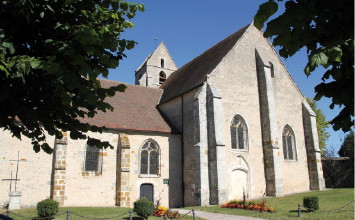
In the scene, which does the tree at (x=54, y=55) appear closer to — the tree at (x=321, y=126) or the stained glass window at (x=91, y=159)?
the stained glass window at (x=91, y=159)

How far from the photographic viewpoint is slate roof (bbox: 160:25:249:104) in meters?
21.5

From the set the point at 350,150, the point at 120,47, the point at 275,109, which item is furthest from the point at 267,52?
the point at 120,47

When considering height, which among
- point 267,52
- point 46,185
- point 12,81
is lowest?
point 46,185

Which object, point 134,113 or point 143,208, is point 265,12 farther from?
point 134,113

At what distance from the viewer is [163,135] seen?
68.7ft

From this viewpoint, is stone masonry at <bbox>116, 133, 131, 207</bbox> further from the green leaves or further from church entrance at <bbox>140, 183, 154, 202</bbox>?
the green leaves

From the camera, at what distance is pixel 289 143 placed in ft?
75.5

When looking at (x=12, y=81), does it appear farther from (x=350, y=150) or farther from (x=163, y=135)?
(x=350, y=150)

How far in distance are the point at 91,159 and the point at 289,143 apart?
1440cm

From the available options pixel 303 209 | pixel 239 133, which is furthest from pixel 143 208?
pixel 239 133

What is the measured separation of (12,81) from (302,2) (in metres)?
5.12

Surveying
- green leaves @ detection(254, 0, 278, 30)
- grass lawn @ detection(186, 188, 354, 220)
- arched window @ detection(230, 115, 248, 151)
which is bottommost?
grass lawn @ detection(186, 188, 354, 220)

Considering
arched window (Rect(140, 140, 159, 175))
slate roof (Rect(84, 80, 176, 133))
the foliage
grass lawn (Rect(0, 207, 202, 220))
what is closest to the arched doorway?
slate roof (Rect(84, 80, 176, 133))

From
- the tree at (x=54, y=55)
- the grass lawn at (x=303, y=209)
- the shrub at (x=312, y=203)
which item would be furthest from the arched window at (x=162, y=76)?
the tree at (x=54, y=55)
